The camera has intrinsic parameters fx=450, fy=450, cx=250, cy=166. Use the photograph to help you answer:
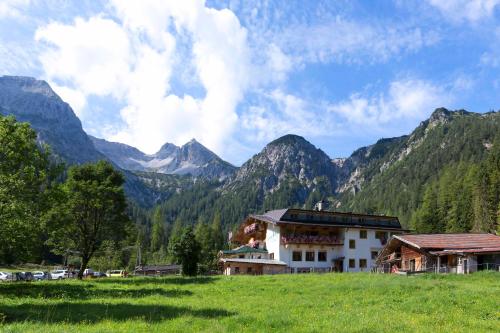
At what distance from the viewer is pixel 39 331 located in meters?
17.3

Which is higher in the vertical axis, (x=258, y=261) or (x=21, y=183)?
(x=21, y=183)

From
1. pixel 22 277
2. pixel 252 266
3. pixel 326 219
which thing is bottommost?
pixel 22 277

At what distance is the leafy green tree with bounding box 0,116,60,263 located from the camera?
2827cm

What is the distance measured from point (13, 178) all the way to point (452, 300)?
2799cm

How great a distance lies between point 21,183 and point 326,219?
167 ft

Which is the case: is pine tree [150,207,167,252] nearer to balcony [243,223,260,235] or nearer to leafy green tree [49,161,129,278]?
balcony [243,223,260,235]

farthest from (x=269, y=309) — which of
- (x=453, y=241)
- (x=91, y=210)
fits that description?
(x=91, y=210)

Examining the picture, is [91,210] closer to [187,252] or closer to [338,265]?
[187,252]

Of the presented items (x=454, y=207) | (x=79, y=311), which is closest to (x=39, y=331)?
(x=79, y=311)

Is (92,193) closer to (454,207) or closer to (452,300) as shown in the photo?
(452,300)

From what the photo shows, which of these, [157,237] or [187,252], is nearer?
[187,252]

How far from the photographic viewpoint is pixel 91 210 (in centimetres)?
5712

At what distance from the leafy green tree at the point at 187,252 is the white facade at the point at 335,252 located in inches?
503

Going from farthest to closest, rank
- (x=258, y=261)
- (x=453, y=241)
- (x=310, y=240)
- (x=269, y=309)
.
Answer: (x=310, y=240) < (x=258, y=261) < (x=453, y=241) < (x=269, y=309)
